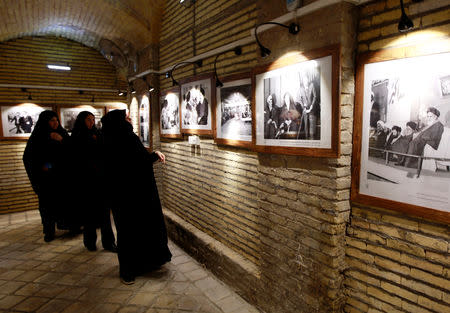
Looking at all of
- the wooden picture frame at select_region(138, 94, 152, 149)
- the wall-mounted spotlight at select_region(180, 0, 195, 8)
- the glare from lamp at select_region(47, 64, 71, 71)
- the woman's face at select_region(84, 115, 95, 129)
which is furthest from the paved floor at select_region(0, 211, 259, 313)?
the glare from lamp at select_region(47, 64, 71, 71)

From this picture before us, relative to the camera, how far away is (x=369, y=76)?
7.72 ft

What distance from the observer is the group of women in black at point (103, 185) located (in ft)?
13.8

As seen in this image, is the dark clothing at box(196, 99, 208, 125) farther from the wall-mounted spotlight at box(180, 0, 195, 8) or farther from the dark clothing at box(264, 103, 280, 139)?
the wall-mounted spotlight at box(180, 0, 195, 8)

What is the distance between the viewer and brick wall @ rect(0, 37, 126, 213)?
7883 mm

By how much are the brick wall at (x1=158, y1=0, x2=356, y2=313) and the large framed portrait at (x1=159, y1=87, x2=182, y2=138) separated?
0.30 meters

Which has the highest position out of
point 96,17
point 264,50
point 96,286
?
point 96,17

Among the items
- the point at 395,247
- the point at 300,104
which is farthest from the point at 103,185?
the point at 395,247

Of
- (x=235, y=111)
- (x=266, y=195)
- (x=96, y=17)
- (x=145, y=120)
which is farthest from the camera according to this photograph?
(x=145, y=120)

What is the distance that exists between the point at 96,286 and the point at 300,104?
3.72 metres

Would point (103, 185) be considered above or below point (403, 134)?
below

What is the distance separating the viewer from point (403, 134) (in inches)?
84.4

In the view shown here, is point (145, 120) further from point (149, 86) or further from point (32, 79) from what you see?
point (32, 79)

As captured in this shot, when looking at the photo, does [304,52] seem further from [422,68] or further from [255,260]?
[255,260]

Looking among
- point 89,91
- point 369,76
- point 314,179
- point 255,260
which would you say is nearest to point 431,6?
point 369,76
